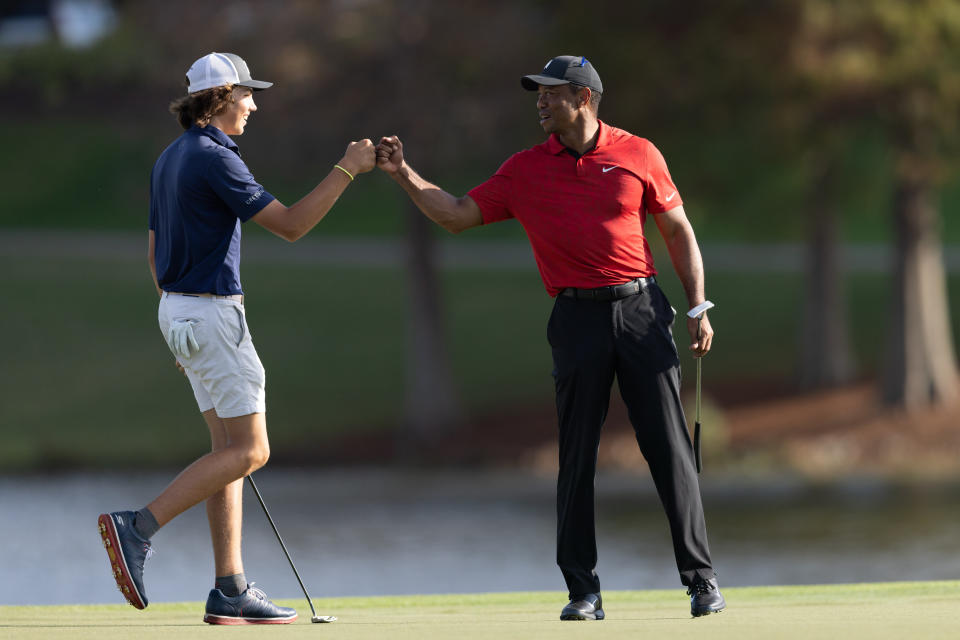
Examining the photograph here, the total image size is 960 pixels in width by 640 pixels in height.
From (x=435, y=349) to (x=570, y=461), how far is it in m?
15.3

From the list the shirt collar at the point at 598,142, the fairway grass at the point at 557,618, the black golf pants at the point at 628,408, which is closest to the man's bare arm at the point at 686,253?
the black golf pants at the point at 628,408

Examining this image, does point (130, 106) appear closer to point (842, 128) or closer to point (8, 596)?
point (842, 128)

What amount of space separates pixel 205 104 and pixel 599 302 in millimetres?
1713

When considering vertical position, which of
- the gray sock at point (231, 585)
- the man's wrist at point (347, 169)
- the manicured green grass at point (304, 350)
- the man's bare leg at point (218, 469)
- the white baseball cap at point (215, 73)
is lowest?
the manicured green grass at point (304, 350)

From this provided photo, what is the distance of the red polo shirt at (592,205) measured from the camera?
21.0ft

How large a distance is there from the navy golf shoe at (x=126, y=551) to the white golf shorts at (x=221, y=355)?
0.54 metres

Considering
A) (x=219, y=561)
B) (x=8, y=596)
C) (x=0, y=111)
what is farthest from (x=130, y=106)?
(x=219, y=561)

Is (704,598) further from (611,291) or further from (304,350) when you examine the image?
(304,350)

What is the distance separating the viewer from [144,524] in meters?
6.09

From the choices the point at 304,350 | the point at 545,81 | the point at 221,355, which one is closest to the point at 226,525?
the point at 221,355

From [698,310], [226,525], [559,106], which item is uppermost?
[559,106]

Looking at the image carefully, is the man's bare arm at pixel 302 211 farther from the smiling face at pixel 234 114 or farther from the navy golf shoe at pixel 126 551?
the navy golf shoe at pixel 126 551

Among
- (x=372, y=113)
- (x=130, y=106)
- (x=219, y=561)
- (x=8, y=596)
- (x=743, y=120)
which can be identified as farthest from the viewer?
(x=130, y=106)

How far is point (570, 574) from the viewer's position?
6.48m
